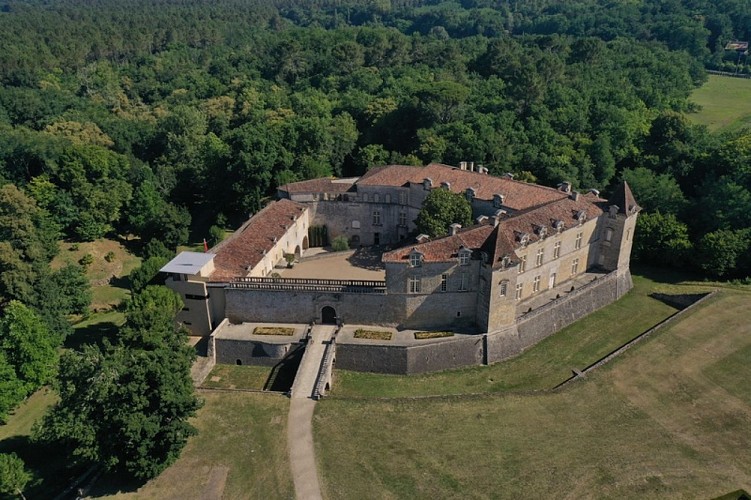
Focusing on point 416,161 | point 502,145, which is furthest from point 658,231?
point 416,161

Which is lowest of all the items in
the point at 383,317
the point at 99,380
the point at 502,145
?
the point at 383,317

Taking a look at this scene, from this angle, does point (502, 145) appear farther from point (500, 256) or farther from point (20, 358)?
point (20, 358)

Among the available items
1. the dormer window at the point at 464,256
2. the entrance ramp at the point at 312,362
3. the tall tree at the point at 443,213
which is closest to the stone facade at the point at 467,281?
the dormer window at the point at 464,256

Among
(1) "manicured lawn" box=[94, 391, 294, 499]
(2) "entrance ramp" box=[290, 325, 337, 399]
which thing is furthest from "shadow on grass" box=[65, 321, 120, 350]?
(2) "entrance ramp" box=[290, 325, 337, 399]

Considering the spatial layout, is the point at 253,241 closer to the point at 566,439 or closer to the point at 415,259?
the point at 415,259

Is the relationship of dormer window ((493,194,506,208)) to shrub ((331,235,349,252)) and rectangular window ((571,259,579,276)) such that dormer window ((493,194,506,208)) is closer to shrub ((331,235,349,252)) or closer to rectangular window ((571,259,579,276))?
rectangular window ((571,259,579,276))

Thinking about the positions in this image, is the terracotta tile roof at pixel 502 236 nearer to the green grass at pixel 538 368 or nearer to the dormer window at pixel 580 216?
the dormer window at pixel 580 216

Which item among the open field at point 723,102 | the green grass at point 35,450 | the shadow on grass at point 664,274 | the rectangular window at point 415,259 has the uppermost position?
the open field at point 723,102
